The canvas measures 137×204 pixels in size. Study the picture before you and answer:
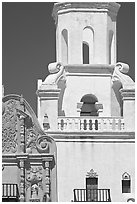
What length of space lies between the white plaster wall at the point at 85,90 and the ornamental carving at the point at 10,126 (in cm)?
176

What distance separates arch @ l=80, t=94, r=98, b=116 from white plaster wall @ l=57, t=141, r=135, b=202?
1557mm

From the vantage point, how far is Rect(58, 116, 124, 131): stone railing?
23750mm

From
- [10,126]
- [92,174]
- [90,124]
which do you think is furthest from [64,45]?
[92,174]

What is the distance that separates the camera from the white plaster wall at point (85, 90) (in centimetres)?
2453

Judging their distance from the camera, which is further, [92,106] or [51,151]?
[92,106]

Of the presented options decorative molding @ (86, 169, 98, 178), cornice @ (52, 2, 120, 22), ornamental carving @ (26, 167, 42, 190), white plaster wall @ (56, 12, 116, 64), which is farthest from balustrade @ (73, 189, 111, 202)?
cornice @ (52, 2, 120, 22)

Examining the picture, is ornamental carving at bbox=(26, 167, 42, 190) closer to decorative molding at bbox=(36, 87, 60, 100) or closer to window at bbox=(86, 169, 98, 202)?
window at bbox=(86, 169, 98, 202)

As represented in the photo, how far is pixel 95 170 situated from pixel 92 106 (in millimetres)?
2562

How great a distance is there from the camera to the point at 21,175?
2342cm

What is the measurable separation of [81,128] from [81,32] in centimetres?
325

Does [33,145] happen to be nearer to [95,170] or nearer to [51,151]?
[51,151]

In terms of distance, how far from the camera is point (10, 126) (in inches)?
938

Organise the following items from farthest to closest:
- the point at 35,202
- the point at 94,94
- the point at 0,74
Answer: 1. the point at 94,94
2. the point at 35,202
3. the point at 0,74

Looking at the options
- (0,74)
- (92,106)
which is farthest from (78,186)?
(0,74)
